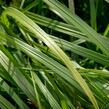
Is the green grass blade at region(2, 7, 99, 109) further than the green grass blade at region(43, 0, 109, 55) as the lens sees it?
No

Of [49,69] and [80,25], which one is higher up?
[80,25]

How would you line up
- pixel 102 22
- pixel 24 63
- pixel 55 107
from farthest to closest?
1. pixel 102 22
2. pixel 24 63
3. pixel 55 107

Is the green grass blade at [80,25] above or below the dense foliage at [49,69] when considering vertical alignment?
above

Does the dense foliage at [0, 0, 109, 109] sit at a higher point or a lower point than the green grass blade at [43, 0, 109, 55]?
lower

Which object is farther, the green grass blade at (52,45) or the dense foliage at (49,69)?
the dense foliage at (49,69)

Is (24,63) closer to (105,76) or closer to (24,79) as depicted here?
(24,79)

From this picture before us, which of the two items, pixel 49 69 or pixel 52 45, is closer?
pixel 52 45

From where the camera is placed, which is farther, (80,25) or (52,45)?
(80,25)

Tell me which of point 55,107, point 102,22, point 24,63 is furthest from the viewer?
point 102,22

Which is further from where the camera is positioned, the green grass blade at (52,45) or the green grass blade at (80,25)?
the green grass blade at (80,25)

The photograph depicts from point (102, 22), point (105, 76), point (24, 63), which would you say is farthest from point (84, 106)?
point (102, 22)

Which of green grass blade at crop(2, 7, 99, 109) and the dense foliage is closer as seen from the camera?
green grass blade at crop(2, 7, 99, 109)
